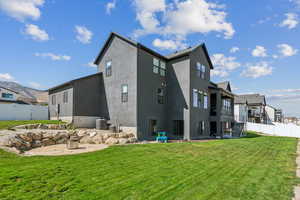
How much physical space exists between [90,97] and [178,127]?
33.5 ft

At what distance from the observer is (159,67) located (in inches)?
666

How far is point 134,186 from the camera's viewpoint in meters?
4.52

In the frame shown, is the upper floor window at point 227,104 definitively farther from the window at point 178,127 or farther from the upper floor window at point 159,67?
the upper floor window at point 159,67

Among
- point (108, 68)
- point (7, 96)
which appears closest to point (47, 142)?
point (108, 68)

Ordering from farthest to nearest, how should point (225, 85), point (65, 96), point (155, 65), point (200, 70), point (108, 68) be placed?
point (225, 85), point (200, 70), point (108, 68), point (65, 96), point (155, 65)

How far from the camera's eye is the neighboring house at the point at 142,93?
591 inches

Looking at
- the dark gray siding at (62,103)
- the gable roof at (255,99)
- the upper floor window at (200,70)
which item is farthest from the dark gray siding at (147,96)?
the gable roof at (255,99)

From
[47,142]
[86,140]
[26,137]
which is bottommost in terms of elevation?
[86,140]

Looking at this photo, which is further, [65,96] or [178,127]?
[65,96]

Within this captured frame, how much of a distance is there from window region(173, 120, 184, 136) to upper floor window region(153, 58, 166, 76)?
5.53 metres

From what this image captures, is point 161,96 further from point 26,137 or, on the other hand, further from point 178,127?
point 26,137

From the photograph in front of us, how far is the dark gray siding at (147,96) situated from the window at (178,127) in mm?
1419

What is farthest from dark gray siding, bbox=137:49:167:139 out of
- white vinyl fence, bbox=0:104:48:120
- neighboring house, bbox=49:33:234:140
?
white vinyl fence, bbox=0:104:48:120

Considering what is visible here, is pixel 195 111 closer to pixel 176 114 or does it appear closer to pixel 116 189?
Answer: pixel 176 114
